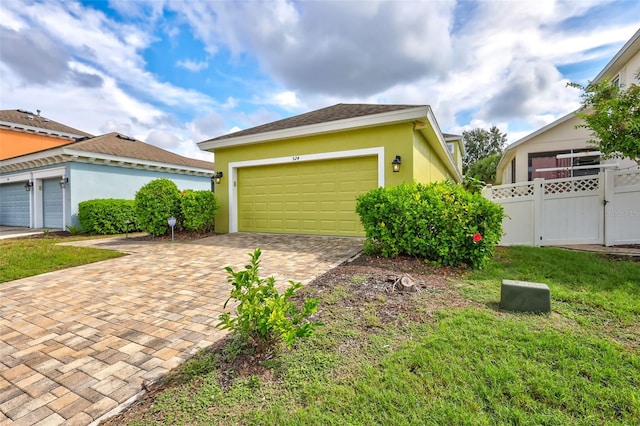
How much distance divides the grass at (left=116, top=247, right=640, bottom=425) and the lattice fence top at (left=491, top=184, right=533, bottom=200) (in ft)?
15.1

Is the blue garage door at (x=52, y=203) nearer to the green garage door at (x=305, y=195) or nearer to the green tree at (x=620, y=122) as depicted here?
the green garage door at (x=305, y=195)

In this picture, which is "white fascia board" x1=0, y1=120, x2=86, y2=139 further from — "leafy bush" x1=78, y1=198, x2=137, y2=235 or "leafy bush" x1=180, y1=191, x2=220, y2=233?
"leafy bush" x1=180, y1=191, x2=220, y2=233

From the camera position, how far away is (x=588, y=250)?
5902mm

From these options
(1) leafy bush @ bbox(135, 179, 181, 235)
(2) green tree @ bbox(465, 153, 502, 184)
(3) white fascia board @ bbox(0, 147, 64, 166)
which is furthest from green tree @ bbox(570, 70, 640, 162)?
(2) green tree @ bbox(465, 153, 502, 184)

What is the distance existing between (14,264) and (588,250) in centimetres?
1153

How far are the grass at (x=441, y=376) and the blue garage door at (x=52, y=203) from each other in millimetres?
14397

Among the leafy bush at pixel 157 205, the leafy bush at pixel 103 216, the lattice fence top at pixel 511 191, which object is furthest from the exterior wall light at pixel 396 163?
the leafy bush at pixel 103 216

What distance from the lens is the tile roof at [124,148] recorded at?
1210 centimetres

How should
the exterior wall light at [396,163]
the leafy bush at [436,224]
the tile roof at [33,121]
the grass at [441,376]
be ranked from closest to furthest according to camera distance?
1. the grass at [441,376]
2. the leafy bush at [436,224]
3. the exterior wall light at [396,163]
4. the tile roof at [33,121]

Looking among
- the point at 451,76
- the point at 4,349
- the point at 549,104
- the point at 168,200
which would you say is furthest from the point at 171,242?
the point at 549,104

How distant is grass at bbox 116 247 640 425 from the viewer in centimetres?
167

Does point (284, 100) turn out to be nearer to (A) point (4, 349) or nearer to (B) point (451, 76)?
(B) point (451, 76)

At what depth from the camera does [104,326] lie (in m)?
2.93

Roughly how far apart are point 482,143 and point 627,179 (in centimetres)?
4001
